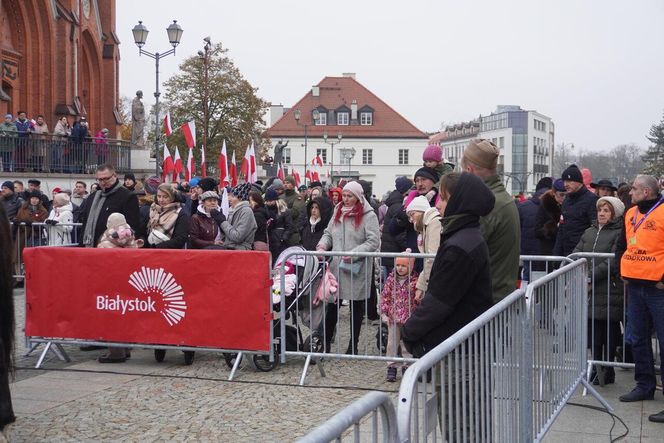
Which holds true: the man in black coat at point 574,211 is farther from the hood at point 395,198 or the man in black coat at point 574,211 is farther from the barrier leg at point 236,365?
the barrier leg at point 236,365

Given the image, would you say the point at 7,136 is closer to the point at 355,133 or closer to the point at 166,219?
the point at 166,219

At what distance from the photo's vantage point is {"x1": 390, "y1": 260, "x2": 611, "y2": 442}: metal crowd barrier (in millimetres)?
3516

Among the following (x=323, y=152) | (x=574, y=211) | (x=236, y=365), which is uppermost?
(x=323, y=152)

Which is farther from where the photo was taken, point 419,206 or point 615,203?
point 615,203

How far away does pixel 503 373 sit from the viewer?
4.79 meters

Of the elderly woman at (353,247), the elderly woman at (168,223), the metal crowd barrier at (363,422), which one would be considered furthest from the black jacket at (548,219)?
the metal crowd barrier at (363,422)

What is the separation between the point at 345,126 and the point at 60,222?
308 ft

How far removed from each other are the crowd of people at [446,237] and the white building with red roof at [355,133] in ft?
309

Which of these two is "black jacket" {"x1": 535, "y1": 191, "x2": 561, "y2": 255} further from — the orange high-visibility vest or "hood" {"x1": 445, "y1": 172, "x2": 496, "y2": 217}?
"hood" {"x1": 445, "y1": 172, "x2": 496, "y2": 217}

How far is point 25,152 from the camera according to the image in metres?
28.1

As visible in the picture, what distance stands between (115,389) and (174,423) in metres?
1.55

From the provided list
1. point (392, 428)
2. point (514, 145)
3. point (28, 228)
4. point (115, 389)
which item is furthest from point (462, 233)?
point (514, 145)

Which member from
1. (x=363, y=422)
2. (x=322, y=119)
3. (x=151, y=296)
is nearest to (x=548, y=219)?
(x=151, y=296)

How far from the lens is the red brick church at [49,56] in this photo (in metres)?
34.2
